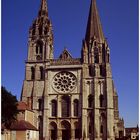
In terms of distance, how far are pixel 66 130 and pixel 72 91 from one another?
653 cm

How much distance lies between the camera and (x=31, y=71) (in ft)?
183

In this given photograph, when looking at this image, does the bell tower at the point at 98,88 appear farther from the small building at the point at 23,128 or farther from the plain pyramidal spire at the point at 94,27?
the small building at the point at 23,128

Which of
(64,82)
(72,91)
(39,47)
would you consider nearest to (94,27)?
(39,47)

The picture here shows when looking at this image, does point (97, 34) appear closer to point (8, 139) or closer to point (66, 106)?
point (66, 106)

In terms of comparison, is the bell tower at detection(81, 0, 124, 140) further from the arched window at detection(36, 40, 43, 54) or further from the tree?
the tree

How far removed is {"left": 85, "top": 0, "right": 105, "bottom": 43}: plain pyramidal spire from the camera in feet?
190

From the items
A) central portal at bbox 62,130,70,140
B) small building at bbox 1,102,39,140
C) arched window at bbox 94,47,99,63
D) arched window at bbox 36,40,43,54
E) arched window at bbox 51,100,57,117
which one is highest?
arched window at bbox 36,40,43,54

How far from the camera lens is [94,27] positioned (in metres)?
58.9

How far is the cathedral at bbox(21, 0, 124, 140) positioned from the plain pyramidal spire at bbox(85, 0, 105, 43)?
18 centimetres

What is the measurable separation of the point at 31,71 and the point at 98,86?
1197 cm

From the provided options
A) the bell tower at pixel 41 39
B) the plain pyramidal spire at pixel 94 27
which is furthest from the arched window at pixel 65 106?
the plain pyramidal spire at pixel 94 27

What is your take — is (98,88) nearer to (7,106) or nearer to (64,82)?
(64,82)

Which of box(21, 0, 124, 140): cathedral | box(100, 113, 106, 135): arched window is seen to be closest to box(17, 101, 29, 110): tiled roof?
box(21, 0, 124, 140): cathedral

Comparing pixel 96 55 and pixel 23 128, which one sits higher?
pixel 96 55
